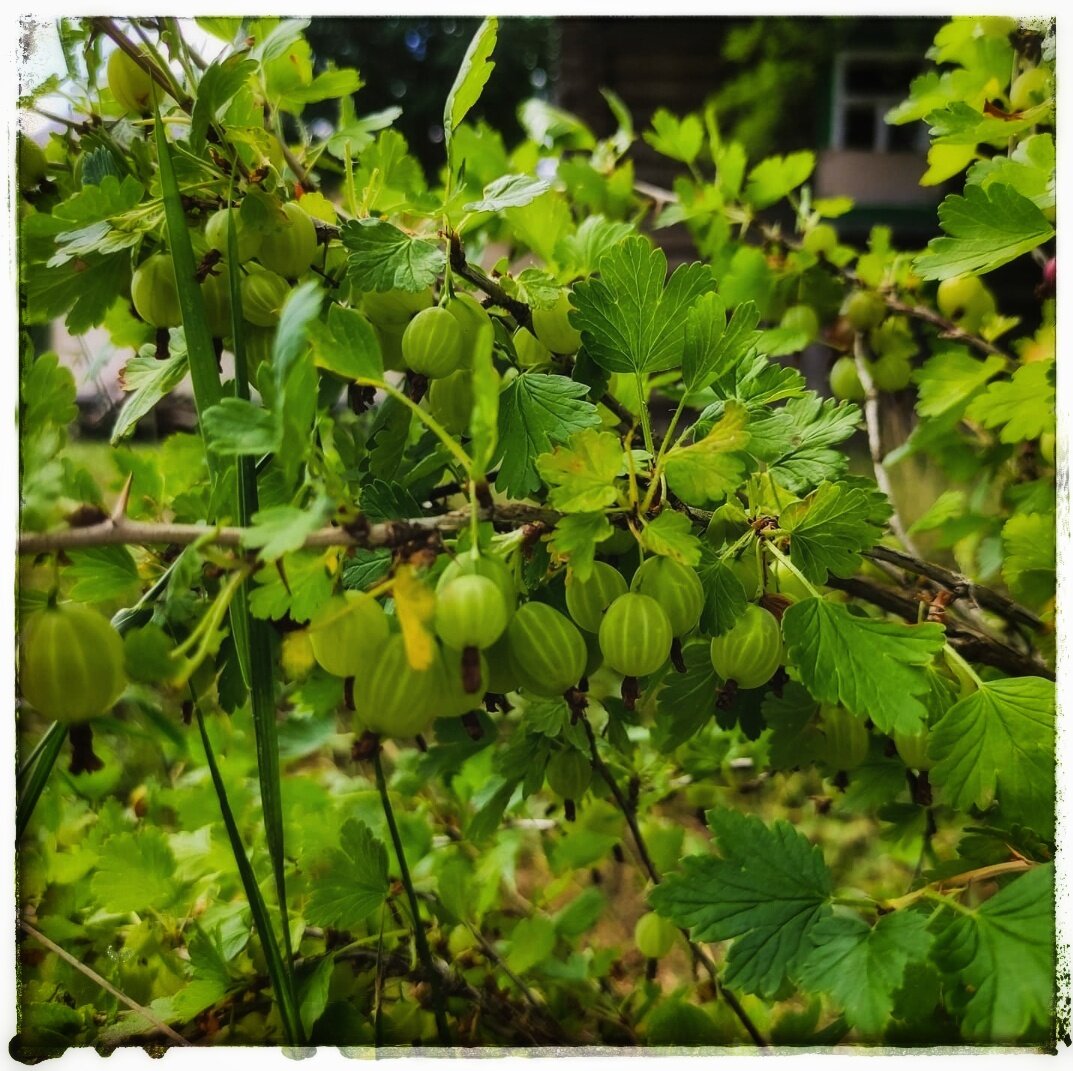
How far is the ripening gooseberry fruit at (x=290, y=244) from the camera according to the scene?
0.51 meters

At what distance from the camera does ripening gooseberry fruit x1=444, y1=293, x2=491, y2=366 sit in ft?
1.62

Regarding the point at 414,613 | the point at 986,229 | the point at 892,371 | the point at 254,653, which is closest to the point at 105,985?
the point at 254,653

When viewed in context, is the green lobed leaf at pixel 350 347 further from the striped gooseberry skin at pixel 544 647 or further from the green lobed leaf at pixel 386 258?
the striped gooseberry skin at pixel 544 647

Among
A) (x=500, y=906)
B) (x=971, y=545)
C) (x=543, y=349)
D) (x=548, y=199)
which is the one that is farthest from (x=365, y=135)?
(x=971, y=545)

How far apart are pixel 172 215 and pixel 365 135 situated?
0.25 m

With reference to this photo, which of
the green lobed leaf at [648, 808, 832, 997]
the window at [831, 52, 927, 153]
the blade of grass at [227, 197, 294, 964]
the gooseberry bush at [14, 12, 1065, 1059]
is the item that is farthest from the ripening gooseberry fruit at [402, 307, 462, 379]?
the window at [831, 52, 927, 153]

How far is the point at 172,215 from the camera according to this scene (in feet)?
1.53

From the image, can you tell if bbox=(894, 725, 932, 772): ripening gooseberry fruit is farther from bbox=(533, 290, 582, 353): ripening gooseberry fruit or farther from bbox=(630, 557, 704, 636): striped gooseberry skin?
bbox=(533, 290, 582, 353): ripening gooseberry fruit

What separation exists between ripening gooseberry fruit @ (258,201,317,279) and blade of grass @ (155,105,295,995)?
5 cm

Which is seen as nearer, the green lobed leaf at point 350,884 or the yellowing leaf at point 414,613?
the yellowing leaf at point 414,613

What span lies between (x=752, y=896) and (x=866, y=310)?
66 centimetres

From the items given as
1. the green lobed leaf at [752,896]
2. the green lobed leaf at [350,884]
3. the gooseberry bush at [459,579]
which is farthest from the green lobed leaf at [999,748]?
the green lobed leaf at [350,884]

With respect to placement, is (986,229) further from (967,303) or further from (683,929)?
(683,929)

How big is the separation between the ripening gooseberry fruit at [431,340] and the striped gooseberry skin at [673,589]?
17 cm
